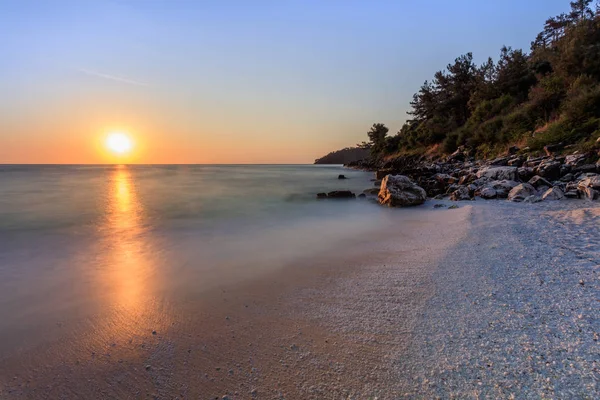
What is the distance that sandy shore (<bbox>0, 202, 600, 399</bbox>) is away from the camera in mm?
2258

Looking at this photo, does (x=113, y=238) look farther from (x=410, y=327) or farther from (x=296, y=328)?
(x=410, y=327)

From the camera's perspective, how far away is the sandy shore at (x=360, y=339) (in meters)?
2.26

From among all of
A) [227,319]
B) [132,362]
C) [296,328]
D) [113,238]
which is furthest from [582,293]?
[113,238]

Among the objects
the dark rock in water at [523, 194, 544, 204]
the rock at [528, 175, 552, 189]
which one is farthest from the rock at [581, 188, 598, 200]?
the rock at [528, 175, 552, 189]

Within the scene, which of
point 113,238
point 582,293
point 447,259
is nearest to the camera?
point 582,293

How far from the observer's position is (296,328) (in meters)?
3.11

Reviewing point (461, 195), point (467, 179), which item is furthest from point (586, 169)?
point (461, 195)

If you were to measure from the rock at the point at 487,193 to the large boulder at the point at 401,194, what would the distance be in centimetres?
184

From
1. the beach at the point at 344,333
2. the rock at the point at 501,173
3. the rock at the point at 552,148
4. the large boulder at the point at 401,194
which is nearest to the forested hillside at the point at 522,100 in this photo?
the rock at the point at 552,148

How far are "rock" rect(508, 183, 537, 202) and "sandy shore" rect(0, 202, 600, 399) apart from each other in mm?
5352

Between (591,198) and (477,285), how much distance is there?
7648 millimetres

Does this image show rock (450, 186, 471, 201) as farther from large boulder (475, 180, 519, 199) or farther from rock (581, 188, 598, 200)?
rock (581, 188, 598, 200)

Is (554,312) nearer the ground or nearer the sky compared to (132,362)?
nearer the sky

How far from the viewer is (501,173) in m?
12.1
